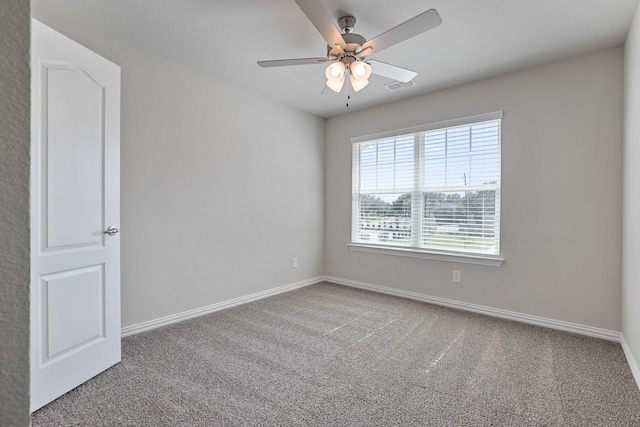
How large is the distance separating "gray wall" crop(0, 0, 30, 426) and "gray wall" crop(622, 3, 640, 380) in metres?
3.03

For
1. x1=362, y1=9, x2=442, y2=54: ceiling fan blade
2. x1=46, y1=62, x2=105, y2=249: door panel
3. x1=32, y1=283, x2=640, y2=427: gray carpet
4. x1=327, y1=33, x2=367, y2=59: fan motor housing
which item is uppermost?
x1=327, y1=33, x2=367, y2=59: fan motor housing

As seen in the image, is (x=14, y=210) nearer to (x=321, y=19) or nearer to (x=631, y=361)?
(x=321, y=19)

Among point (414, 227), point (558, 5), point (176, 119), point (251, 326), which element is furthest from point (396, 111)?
point (251, 326)

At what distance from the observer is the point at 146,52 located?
2850 mm

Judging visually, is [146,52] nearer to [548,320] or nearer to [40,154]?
[40,154]

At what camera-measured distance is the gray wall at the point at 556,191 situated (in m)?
2.73

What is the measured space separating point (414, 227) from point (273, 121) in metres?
2.25

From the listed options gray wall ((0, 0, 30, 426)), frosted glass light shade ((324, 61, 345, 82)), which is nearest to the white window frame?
frosted glass light shade ((324, 61, 345, 82))

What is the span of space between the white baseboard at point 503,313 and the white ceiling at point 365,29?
2.44 meters

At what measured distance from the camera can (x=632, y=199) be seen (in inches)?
90.2

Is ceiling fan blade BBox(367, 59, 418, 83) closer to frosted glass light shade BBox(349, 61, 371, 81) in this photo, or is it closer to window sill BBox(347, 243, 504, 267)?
frosted glass light shade BBox(349, 61, 371, 81)

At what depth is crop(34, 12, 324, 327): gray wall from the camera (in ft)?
9.18

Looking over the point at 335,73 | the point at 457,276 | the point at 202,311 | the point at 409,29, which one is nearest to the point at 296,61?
the point at 335,73

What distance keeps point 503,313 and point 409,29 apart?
2881 millimetres
